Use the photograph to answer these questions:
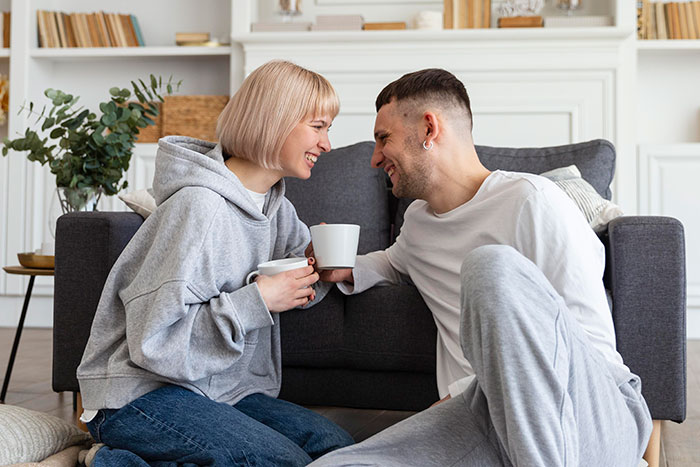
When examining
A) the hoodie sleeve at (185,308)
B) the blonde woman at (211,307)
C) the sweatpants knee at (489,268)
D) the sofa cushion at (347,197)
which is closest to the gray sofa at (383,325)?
the blonde woman at (211,307)

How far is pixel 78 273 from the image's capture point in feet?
6.07

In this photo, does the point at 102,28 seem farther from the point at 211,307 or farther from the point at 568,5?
the point at 211,307

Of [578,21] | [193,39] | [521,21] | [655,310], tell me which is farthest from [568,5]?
[655,310]

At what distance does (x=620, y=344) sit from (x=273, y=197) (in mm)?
840

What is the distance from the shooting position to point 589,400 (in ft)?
3.52

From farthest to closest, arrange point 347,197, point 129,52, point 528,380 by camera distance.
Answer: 1. point 129,52
2. point 347,197
3. point 528,380

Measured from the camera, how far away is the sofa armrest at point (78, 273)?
183 centimetres

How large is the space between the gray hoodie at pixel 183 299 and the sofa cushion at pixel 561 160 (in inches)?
38.7

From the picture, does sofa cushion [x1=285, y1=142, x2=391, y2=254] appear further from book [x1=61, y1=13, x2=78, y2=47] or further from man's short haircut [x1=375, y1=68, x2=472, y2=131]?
book [x1=61, y1=13, x2=78, y2=47]

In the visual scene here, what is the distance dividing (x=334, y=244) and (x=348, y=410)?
99cm

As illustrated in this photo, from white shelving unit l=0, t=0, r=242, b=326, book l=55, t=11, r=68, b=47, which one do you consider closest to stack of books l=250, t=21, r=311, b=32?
white shelving unit l=0, t=0, r=242, b=326

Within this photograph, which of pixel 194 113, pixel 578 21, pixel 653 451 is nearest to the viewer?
pixel 653 451

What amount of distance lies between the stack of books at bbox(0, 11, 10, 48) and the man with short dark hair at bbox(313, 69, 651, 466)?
3.28 meters

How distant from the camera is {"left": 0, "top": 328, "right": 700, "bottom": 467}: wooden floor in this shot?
192 cm
